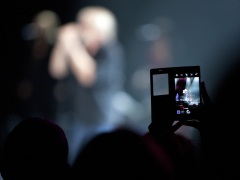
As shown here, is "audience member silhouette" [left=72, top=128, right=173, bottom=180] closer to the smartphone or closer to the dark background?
the smartphone

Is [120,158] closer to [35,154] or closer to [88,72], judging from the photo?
[35,154]

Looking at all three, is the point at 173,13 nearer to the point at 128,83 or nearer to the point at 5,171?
the point at 128,83

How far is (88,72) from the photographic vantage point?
5.92 feet

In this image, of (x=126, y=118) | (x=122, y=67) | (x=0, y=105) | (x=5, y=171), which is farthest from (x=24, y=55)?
(x=5, y=171)

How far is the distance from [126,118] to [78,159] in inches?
46.6

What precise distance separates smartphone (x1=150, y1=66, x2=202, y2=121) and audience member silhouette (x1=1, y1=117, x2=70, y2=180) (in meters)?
0.53

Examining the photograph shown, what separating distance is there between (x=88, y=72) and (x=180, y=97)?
2.22 ft

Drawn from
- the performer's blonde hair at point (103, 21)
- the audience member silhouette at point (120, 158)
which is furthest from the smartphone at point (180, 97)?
the audience member silhouette at point (120, 158)

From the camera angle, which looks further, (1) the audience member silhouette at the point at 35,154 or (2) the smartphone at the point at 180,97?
(2) the smartphone at the point at 180,97

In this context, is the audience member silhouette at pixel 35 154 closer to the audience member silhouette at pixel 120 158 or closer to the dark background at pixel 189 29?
the audience member silhouette at pixel 120 158

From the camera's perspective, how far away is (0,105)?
1848 millimetres

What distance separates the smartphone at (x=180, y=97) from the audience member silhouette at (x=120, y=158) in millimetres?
675

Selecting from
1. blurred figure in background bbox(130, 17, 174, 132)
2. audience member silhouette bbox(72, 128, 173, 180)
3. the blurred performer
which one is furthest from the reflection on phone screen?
audience member silhouette bbox(72, 128, 173, 180)

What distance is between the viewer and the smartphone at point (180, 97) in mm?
1275
